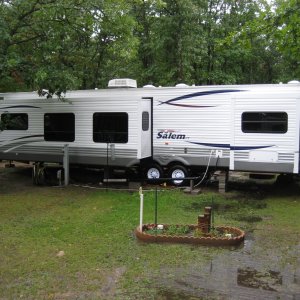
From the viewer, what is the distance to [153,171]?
13984 millimetres

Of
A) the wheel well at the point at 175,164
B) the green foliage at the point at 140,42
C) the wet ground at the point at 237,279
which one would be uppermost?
the green foliage at the point at 140,42

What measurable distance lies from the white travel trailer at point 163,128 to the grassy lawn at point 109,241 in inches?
48.6

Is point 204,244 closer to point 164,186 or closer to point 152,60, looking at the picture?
point 164,186

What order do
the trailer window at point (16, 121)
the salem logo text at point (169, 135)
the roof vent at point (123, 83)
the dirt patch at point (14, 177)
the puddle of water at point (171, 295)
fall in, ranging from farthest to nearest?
the trailer window at point (16, 121)
the roof vent at point (123, 83)
the dirt patch at point (14, 177)
the salem logo text at point (169, 135)
the puddle of water at point (171, 295)

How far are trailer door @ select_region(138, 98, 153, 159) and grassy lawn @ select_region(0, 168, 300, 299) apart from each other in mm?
1551

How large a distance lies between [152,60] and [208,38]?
3.20 meters

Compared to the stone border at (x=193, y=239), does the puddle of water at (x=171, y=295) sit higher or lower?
lower

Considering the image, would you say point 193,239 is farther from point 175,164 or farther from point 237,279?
point 175,164

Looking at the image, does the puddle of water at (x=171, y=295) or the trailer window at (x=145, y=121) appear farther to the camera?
the trailer window at (x=145, y=121)

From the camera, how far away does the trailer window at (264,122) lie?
12030 mm

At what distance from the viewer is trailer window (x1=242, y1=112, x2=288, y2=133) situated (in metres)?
12.0

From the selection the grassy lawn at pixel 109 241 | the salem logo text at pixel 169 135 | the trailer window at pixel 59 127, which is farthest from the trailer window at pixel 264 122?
the trailer window at pixel 59 127

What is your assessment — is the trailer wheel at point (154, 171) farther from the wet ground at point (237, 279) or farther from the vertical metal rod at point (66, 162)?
the wet ground at point (237, 279)

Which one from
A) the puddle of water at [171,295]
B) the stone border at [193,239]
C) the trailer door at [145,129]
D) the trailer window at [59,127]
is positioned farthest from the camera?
the trailer window at [59,127]
